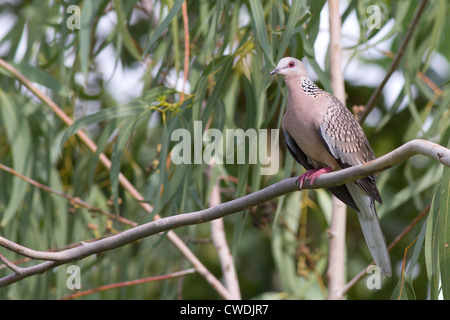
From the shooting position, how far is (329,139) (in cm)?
240

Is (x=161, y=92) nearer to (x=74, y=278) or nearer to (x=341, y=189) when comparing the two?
(x=341, y=189)

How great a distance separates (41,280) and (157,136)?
154cm

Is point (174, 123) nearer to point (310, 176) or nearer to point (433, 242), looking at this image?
point (310, 176)

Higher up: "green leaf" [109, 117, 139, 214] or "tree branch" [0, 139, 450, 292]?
"green leaf" [109, 117, 139, 214]

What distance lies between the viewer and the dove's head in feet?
8.16

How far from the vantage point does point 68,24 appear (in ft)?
8.32

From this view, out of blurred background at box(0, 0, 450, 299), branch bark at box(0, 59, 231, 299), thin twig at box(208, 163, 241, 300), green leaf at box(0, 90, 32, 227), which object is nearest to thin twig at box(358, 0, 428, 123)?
blurred background at box(0, 0, 450, 299)

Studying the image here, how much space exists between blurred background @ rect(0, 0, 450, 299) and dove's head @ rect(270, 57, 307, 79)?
0.17ft

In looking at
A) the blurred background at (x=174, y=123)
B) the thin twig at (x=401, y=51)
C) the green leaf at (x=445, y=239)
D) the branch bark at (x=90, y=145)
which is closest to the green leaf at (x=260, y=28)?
the blurred background at (x=174, y=123)

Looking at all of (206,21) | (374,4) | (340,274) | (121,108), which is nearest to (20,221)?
(121,108)

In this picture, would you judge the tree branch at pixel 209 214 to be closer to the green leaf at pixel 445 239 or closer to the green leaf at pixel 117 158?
the green leaf at pixel 445 239

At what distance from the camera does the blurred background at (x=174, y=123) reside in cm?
241

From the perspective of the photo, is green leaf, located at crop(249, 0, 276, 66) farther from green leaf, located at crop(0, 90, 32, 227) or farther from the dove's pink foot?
green leaf, located at crop(0, 90, 32, 227)

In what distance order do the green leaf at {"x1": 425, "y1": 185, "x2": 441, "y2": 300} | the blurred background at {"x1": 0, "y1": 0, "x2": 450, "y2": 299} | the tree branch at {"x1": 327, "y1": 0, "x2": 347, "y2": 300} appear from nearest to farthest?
the green leaf at {"x1": 425, "y1": 185, "x2": 441, "y2": 300} → the blurred background at {"x1": 0, "y1": 0, "x2": 450, "y2": 299} → the tree branch at {"x1": 327, "y1": 0, "x2": 347, "y2": 300}
